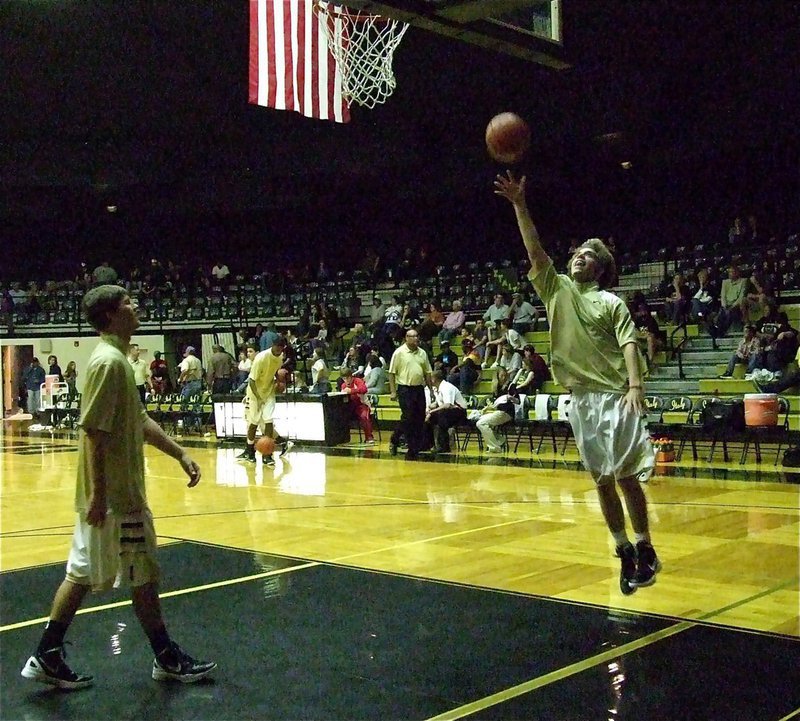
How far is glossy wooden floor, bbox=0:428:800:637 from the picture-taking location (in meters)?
5.14

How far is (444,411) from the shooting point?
12.9 m

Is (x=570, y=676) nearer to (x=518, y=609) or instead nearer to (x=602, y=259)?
(x=518, y=609)

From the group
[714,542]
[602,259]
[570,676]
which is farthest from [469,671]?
[714,542]

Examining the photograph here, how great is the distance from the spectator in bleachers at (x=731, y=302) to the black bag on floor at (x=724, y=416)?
355 centimetres

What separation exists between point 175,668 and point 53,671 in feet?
1.47

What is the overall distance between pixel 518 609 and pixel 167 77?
16.0 meters

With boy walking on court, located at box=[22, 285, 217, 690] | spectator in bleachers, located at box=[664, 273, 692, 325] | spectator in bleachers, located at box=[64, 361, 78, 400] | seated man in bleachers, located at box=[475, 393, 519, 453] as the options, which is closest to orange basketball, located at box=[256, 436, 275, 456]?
seated man in bleachers, located at box=[475, 393, 519, 453]

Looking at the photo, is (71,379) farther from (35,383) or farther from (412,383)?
(412,383)

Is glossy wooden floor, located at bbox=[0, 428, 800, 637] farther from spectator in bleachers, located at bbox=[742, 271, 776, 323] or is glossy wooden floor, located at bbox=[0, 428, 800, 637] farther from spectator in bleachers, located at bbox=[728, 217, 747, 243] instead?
spectator in bleachers, located at bbox=[728, 217, 747, 243]

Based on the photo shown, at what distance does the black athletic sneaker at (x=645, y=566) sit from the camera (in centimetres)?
463

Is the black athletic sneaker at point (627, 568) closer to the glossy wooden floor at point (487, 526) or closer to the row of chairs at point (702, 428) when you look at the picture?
the glossy wooden floor at point (487, 526)

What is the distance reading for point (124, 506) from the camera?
3.64 metres

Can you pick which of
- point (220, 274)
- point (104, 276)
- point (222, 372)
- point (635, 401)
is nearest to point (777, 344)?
point (635, 401)

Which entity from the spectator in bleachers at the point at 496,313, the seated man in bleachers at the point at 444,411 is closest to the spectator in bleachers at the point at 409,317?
the spectator in bleachers at the point at 496,313
